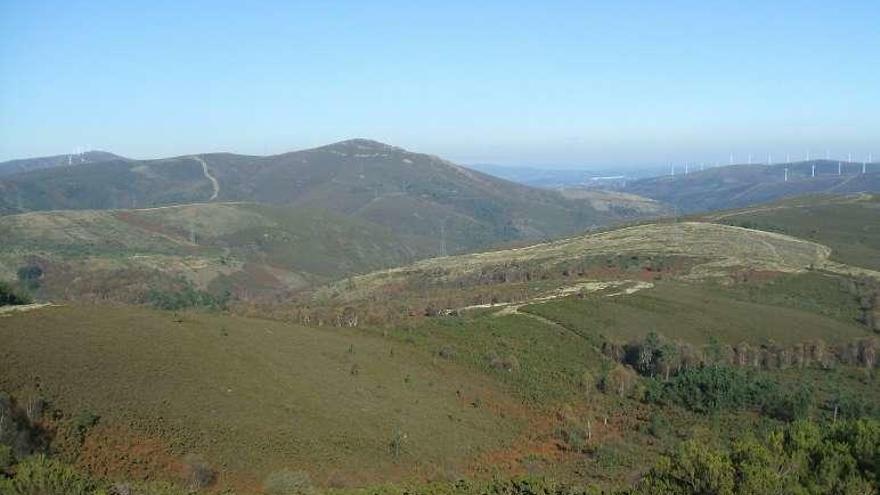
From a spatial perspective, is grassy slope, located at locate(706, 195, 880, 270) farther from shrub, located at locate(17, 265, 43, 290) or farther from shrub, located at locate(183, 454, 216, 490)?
shrub, located at locate(17, 265, 43, 290)

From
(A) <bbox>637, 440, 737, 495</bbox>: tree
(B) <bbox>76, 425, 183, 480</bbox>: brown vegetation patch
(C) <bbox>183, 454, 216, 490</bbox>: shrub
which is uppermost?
(A) <bbox>637, 440, 737, 495</bbox>: tree

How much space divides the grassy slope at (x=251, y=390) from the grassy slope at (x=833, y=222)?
86.5 metres

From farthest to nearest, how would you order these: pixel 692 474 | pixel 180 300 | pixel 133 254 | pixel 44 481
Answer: pixel 133 254, pixel 180 300, pixel 692 474, pixel 44 481

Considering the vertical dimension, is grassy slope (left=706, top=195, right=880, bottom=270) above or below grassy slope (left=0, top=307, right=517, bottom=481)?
above

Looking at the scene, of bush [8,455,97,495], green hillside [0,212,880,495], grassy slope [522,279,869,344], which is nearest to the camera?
bush [8,455,97,495]

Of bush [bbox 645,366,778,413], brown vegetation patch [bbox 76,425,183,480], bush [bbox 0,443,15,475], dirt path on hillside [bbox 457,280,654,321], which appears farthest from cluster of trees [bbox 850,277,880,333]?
bush [bbox 0,443,15,475]

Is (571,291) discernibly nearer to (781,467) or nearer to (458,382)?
(458,382)

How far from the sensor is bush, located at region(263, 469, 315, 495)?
107 feet

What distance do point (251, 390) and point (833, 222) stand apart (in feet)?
475

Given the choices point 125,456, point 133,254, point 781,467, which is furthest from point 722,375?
point 133,254

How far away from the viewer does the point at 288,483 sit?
33.7 meters

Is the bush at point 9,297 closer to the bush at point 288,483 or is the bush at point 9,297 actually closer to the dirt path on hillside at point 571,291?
the bush at point 288,483

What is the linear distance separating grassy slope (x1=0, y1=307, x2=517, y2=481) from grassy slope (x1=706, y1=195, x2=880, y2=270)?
8646 centimetres

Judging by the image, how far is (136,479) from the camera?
3388 centimetres
